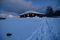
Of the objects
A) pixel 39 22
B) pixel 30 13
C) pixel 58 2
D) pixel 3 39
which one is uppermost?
pixel 58 2

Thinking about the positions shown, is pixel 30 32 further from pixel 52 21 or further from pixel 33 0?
pixel 33 0

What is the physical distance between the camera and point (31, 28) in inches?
66.2

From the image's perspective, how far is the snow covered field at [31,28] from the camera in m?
1.65

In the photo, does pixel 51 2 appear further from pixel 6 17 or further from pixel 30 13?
pixel 6 17

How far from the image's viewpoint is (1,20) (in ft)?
5.70

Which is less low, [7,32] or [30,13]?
[30,13]

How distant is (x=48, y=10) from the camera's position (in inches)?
67.2

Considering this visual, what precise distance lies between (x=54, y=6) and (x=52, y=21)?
230mm

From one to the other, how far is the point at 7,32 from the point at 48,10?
710 mm

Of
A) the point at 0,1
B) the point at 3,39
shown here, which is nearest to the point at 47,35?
the point at 3,39

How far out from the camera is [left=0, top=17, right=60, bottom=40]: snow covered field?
65.1 inches

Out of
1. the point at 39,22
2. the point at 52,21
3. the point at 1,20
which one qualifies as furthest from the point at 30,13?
the point at 1,20

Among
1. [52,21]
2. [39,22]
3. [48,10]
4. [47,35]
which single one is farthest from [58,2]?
[47,35]

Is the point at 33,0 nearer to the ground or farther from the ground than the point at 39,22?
farther from the ground
